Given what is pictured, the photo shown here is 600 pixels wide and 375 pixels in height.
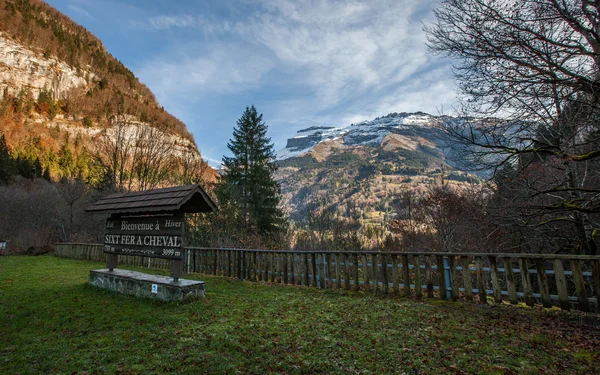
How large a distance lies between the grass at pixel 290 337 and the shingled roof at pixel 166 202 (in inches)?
96.3

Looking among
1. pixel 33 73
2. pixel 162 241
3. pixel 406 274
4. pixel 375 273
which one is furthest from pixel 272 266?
pixel 33 73

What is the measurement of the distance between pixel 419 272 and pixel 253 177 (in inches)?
867

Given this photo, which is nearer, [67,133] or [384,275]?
[384,275]

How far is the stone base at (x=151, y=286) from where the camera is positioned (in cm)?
767

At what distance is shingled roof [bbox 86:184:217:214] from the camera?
7.86 m

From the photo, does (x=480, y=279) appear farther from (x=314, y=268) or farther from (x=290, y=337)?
(x=290, y=337)

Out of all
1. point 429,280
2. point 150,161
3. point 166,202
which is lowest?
point 429,280

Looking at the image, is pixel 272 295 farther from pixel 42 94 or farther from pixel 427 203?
pixel 42 94

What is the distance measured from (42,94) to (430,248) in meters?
74.3

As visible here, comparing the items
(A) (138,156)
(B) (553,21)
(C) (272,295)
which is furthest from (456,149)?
(A) (138,156)

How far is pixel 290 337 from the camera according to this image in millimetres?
5070

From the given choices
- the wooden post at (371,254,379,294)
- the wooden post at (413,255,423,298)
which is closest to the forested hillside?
the wooden post at (371,254,379,294)

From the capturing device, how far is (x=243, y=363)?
13.5ft

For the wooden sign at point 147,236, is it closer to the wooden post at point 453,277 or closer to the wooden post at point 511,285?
the wooden post at point 453,277
